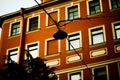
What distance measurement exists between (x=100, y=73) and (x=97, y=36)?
2.93 m

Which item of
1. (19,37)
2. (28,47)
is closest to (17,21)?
(19,37)

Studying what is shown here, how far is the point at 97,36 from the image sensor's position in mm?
20188

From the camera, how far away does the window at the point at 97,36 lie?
19891 millimetres

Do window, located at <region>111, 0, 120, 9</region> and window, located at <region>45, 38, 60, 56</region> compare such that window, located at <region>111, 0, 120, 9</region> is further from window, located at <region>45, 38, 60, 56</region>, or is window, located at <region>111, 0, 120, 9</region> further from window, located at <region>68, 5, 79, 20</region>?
window, located at <region>45, 38, 60, 56</region>

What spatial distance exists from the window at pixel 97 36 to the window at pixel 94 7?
1805 mm

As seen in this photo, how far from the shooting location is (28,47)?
22.7 metres

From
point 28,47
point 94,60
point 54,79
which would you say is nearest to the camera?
point 54,79

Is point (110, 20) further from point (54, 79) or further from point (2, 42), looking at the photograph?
point (2, 42)

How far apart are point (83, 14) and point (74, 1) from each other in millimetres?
1723

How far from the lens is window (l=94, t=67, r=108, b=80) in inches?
730

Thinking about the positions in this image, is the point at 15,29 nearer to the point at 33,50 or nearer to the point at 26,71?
the point at 33,50

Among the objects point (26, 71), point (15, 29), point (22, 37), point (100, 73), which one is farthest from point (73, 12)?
point (26, 71)

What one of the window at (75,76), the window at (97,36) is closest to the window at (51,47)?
the window at (75,76)

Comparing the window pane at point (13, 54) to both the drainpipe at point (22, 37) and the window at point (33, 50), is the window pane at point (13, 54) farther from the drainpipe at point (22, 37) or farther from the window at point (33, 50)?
the window at point (33, 50)
